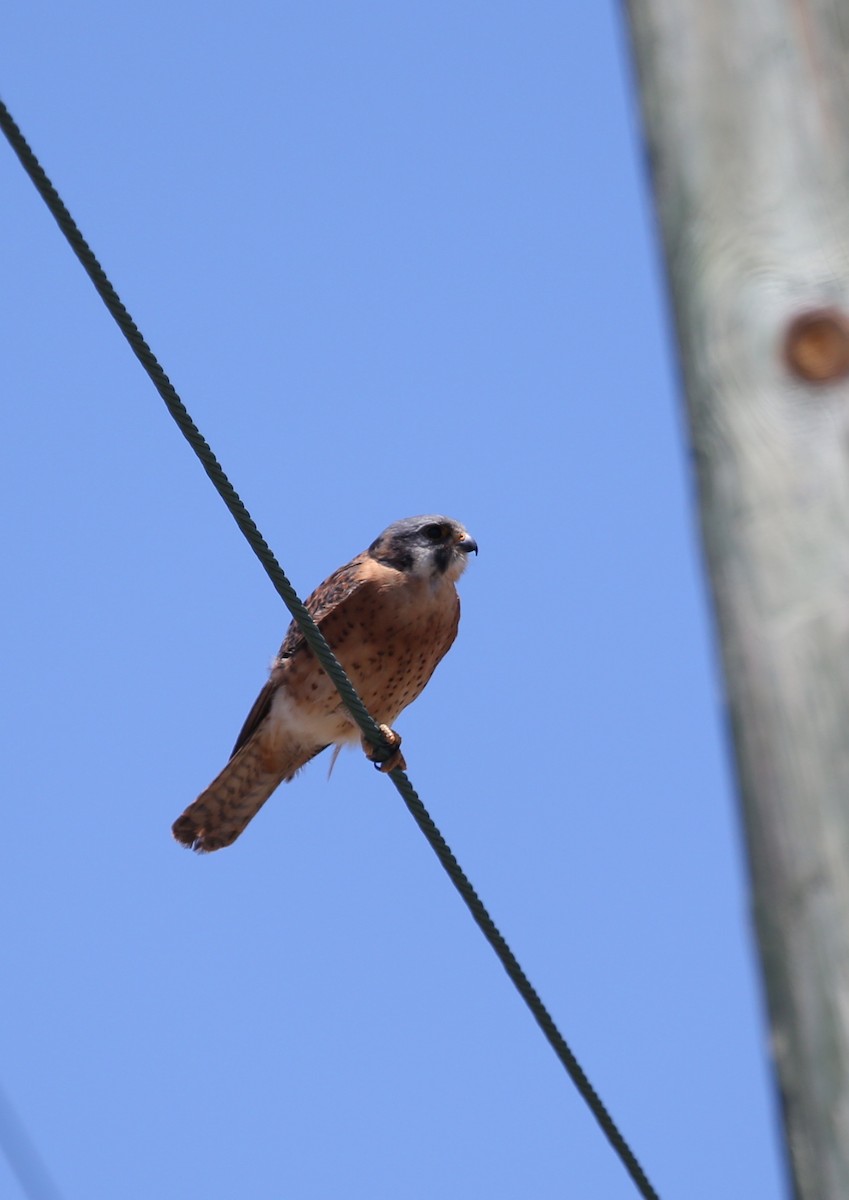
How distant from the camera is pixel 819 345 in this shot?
61.8 inches

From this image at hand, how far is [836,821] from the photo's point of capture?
1456mm

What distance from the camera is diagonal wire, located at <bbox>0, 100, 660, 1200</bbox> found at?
2.78 metres

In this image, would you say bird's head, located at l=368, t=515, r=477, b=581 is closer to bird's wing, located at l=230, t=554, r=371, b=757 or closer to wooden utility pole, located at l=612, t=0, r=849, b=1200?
bird's wing, located at l=230, t=554, r=371, b=757

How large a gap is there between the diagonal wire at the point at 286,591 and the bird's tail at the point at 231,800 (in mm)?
2650

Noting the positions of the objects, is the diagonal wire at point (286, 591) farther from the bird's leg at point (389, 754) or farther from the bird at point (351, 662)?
the bird at point (351, 662)

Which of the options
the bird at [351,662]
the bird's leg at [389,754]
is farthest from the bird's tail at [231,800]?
the bird's leg at [389,754]

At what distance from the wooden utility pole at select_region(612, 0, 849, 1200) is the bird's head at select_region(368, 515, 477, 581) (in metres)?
4.73

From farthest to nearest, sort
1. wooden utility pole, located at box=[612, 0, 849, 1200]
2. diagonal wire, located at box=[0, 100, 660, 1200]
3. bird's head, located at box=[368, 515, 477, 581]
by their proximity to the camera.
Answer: bird's head, located at box=[368, 515, 477, 581] → diagonal wire, located at box=[0, 100, 660, 1200] → wooden utility pole, located at box=[612, 0, 849, 1200]

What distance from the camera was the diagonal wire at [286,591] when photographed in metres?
2.78

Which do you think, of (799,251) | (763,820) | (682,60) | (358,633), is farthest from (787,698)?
(358,633)

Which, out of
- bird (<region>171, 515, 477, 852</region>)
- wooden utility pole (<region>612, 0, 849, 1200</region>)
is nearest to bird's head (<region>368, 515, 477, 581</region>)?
bird (<region>171, 515, 477, 852</region>)

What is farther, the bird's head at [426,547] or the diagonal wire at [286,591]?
the bird's head at [426,547]

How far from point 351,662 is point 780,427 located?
4687 millimetres

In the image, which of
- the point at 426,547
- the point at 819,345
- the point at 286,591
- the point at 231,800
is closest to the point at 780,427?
the point at 819,345
